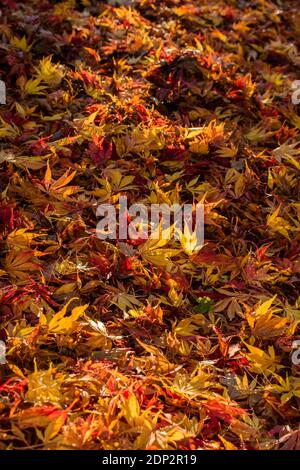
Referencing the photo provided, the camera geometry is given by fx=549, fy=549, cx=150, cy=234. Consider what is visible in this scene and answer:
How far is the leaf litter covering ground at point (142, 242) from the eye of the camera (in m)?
1.56

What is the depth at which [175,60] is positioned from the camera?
2.79m

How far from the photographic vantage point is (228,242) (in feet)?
6.95

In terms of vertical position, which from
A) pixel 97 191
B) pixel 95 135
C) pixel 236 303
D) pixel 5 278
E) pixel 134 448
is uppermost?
pixel 95 135

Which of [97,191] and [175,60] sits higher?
[175,60]

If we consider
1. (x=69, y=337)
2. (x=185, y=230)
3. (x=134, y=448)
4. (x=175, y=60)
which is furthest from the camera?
(x=175, y=60)

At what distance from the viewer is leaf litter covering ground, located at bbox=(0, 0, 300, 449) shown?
61.4 inches

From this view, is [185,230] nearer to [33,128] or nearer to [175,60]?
[33,128]

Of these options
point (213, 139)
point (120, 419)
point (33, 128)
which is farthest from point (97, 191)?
point (120, 419)

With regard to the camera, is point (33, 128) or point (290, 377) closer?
point (290, 377)

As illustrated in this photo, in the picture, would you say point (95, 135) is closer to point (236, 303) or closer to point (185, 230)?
point (185, 230)

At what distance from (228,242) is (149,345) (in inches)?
22.5

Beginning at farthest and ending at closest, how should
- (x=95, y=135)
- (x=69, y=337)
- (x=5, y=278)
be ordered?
(x=95, y=135), (x=5, y=278), (x=69, y=337)

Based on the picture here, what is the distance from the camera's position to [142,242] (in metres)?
2.01

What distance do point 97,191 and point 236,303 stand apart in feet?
2.28
